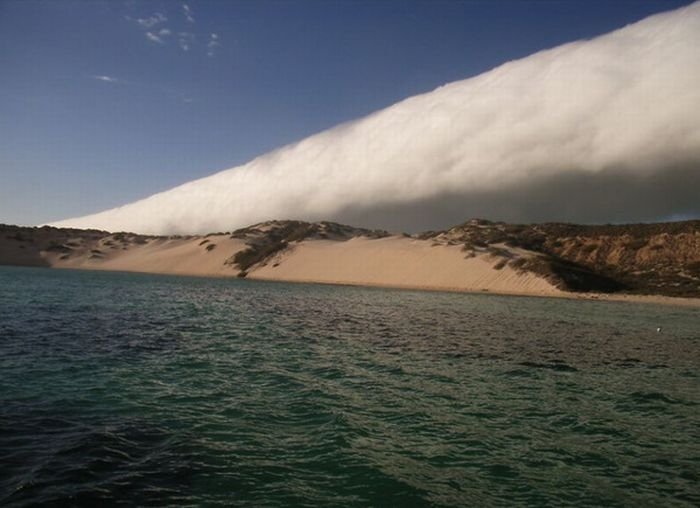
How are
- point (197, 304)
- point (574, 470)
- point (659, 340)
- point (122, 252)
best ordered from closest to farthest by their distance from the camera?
point (574, 470) → point (659, 340) → point (197, 304) → point (122, 252)

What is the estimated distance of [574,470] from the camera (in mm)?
9094

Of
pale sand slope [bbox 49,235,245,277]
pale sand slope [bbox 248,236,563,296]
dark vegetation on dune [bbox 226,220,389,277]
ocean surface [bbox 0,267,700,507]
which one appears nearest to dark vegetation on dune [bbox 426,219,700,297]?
pale sand slope [bbox 248,236,563,296]

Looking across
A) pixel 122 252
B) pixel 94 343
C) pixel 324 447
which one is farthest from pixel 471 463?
pixel 122 252

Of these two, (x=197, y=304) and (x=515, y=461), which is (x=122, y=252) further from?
(x=515, y=461)

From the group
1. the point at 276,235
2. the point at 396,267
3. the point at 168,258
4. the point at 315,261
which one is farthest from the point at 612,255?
the point at 168,258

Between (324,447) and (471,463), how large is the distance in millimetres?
2754

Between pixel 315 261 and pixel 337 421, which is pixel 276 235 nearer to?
pixel 315 261

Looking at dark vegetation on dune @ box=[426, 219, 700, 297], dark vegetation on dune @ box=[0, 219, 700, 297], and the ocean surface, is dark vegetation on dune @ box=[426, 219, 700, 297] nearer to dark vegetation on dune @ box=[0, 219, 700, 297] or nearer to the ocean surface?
dark vegetation on dune @ box=[0, 219, 700, 297]

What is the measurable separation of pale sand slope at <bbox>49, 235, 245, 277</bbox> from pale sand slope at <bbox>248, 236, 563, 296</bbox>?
14803mm

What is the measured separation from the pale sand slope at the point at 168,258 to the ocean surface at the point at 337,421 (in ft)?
309

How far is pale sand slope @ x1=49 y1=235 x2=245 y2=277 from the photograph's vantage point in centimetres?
12031

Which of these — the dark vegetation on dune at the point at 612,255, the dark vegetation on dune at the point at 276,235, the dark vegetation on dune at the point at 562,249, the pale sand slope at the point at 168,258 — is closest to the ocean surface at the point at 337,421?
the dark vegetation on dune at the point at 612,255

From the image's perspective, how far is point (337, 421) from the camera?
37.7ft

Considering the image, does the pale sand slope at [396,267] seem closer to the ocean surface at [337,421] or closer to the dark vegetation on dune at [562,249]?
the dark vegetation on dune at [562,249]
